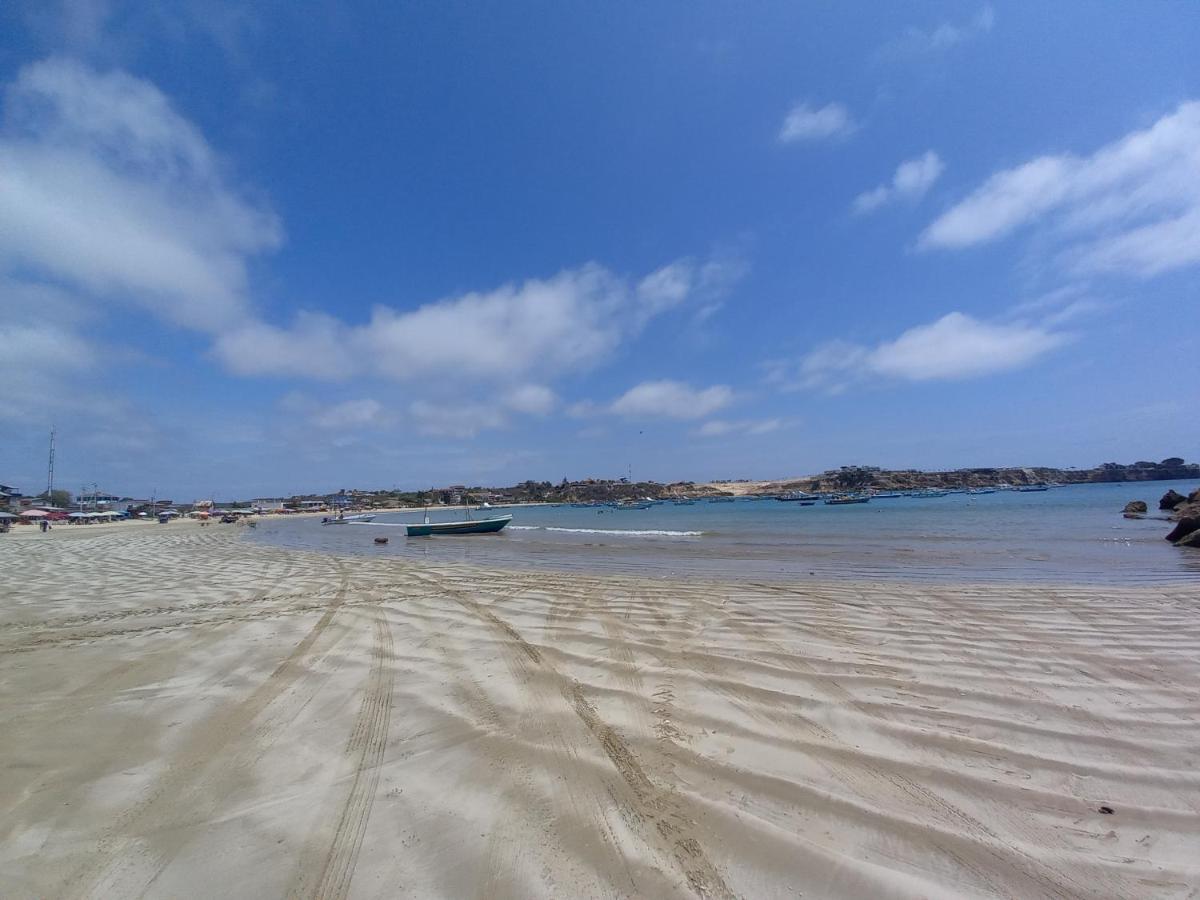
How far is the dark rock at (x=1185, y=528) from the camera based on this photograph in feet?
70.7

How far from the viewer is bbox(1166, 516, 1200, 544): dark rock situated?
21.5 meters

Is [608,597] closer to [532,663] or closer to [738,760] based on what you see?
[532,663]

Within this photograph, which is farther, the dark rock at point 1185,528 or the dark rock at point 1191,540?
the dark rock at point 1185,528

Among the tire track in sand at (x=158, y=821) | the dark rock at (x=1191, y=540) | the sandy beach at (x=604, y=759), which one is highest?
the tire track in sand at (x=158, y=821)

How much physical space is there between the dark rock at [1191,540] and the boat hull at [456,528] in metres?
37.8

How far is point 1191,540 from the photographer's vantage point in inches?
812

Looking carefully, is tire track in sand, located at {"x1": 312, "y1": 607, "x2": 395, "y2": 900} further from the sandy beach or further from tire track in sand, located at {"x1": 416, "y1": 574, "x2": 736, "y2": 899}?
tire track in sand, located at {"x1": 416, "y1": 574, "x2": 736, "y2": 899}

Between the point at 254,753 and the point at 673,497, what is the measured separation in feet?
588

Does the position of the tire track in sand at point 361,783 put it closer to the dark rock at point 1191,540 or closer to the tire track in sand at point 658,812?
the tire track in sand at point 658,812

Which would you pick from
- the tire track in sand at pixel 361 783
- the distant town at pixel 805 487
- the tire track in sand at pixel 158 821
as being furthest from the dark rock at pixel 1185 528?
the distant town at pixel 805 487

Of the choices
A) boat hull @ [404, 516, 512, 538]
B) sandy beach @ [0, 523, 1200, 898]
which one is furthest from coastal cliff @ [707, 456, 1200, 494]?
sandy beach @ [0, 523, 1200, 898]

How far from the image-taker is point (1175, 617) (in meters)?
9.33

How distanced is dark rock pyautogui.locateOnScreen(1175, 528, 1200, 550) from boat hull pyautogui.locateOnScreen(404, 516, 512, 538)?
124 feet

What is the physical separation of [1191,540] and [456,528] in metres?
41.2
